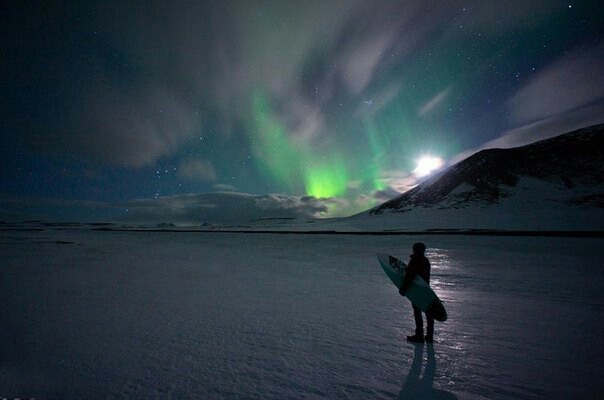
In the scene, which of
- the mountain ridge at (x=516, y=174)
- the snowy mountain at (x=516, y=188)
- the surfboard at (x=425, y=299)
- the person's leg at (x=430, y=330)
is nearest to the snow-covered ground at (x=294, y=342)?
the person's leg at (x=430, y=330)

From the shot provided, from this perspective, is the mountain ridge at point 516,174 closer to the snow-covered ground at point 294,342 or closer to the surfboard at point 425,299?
the snow-covered ground at point 294,342

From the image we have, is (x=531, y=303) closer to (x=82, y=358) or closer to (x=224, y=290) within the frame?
(x=224, y=290)

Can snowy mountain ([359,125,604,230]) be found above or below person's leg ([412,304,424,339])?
above

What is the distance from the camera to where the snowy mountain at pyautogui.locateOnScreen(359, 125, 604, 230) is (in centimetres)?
8619

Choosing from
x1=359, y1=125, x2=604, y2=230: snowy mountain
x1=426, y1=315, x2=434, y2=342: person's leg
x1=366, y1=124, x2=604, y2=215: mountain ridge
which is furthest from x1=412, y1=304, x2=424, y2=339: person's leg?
x1=366, y1=124, x2=604, y2=215: mountain ridge

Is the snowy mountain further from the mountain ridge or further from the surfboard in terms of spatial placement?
the surfboard

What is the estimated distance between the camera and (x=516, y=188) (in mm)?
117125

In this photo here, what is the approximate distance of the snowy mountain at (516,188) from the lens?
86.2 metres

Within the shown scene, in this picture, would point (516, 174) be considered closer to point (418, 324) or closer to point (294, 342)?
point (418, 324)

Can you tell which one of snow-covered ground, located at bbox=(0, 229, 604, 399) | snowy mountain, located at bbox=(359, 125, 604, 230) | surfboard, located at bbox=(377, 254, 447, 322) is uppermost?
snowy mountain, located at bbox=(359, 125, 604, 230)

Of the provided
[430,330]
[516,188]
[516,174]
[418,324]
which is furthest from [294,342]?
[516,174]

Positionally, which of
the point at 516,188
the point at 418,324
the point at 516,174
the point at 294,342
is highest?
the point at 516,174

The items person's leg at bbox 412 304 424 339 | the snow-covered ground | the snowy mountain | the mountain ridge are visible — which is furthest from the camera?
the mountain ridge

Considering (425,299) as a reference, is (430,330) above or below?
below
